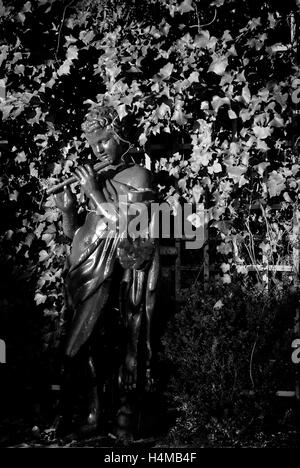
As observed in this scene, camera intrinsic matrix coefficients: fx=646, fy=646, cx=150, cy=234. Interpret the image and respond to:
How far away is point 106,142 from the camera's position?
4.54m

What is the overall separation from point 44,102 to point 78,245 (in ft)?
4.94

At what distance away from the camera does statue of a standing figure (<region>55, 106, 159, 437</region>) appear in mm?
4379

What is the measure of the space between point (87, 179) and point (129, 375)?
136 centimetres

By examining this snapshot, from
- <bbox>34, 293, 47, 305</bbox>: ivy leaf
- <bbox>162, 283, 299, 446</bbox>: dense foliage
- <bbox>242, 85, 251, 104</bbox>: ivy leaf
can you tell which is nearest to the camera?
<bbox>162, 283, 299, 446</bbox>: dense foliage

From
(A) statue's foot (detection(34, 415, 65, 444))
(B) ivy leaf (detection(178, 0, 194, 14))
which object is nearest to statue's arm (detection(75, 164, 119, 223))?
(A) statue's foot (detection(34, 415, 65, 444))

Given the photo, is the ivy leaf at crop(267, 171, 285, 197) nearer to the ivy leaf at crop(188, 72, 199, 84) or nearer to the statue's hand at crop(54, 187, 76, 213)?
the ivy leaf at crop(188, 72, 199, 84)

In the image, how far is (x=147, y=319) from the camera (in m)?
4.40

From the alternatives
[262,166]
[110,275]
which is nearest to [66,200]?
[110,275]

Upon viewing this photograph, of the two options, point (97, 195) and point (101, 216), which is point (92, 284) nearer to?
point (101, 216)

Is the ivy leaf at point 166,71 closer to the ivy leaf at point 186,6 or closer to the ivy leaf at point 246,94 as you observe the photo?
the ivy leaf at point 186,6

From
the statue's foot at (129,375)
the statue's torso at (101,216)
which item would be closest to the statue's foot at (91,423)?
the statue's foot at (129,375)

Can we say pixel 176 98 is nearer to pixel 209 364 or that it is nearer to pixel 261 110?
pixel 261 110

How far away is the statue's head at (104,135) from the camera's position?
4531 millimetres
